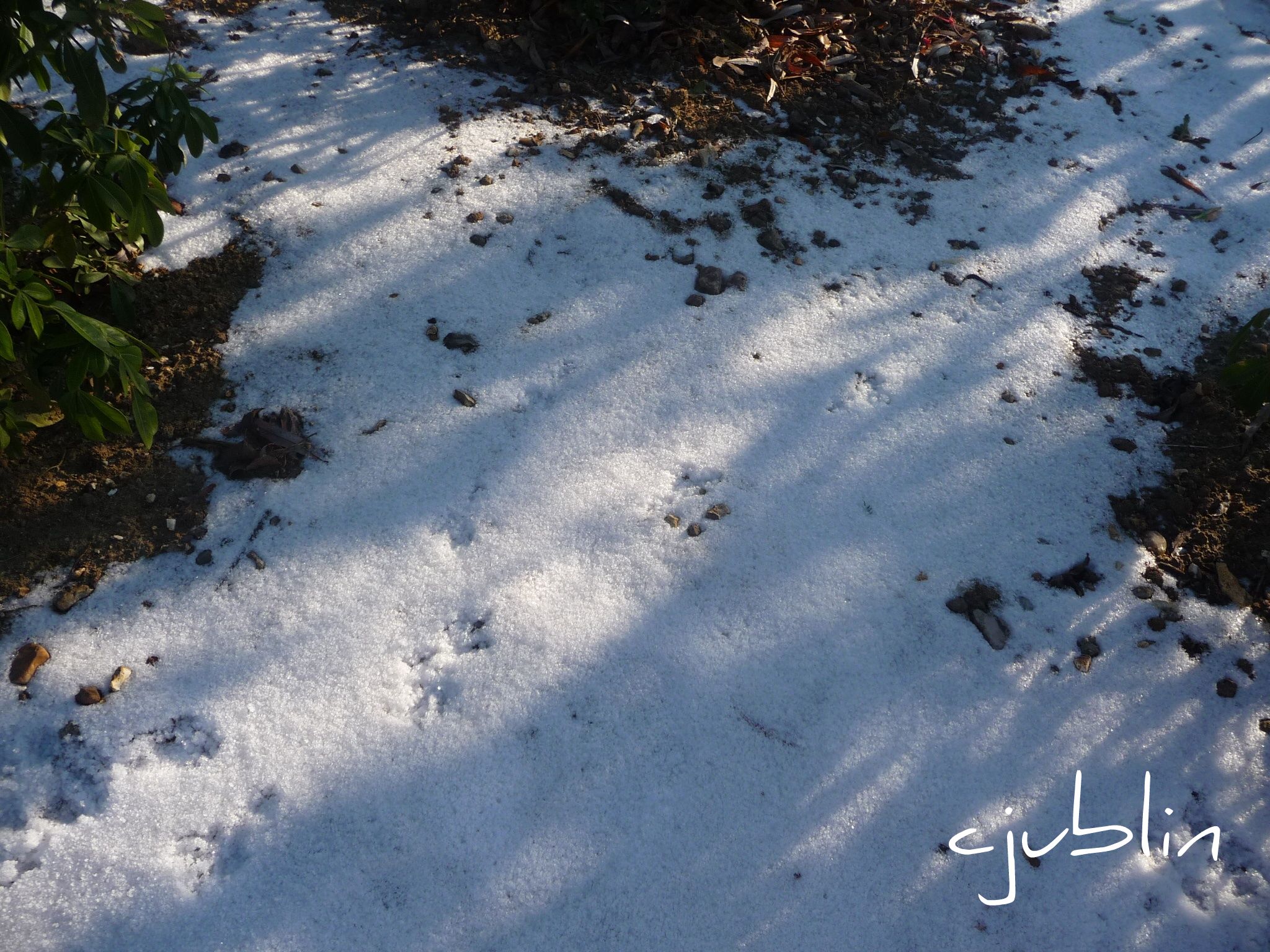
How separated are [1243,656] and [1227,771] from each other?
1.11 ft

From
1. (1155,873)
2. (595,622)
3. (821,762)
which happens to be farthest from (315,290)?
(1155,873)

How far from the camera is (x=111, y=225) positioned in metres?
1.99

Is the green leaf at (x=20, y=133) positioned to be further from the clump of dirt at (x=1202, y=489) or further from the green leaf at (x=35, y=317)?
the clump of dirt at (x=1202, y=489)

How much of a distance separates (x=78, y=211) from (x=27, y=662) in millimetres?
1193

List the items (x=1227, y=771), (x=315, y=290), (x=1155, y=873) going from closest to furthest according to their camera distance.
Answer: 1. (x=1155, y=873)
2. (x=1227, y=771)
3. (x=315, y=290)

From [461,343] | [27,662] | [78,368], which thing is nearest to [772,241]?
[461,343]

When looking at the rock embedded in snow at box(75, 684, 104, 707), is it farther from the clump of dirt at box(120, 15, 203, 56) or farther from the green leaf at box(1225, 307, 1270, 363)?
the green leaf at box(1225, 307, 1270, 363)

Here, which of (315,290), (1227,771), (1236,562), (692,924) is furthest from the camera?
(315,290)

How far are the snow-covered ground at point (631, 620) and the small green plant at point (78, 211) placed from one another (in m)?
0.36

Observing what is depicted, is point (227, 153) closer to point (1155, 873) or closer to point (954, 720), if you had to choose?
point (954, 720)

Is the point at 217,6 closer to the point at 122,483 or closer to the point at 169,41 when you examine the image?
the point at 169,41

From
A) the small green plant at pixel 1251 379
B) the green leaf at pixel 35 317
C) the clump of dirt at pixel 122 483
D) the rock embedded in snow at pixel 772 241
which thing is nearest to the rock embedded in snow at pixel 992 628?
the small green plant at pixel 1251 379

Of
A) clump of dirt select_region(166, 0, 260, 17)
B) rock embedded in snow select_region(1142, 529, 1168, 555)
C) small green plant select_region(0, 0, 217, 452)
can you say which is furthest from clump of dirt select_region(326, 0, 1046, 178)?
rock embedded in snow select_region(1142, 529, 1168, 555)

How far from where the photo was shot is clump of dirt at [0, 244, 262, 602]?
6.50ft
